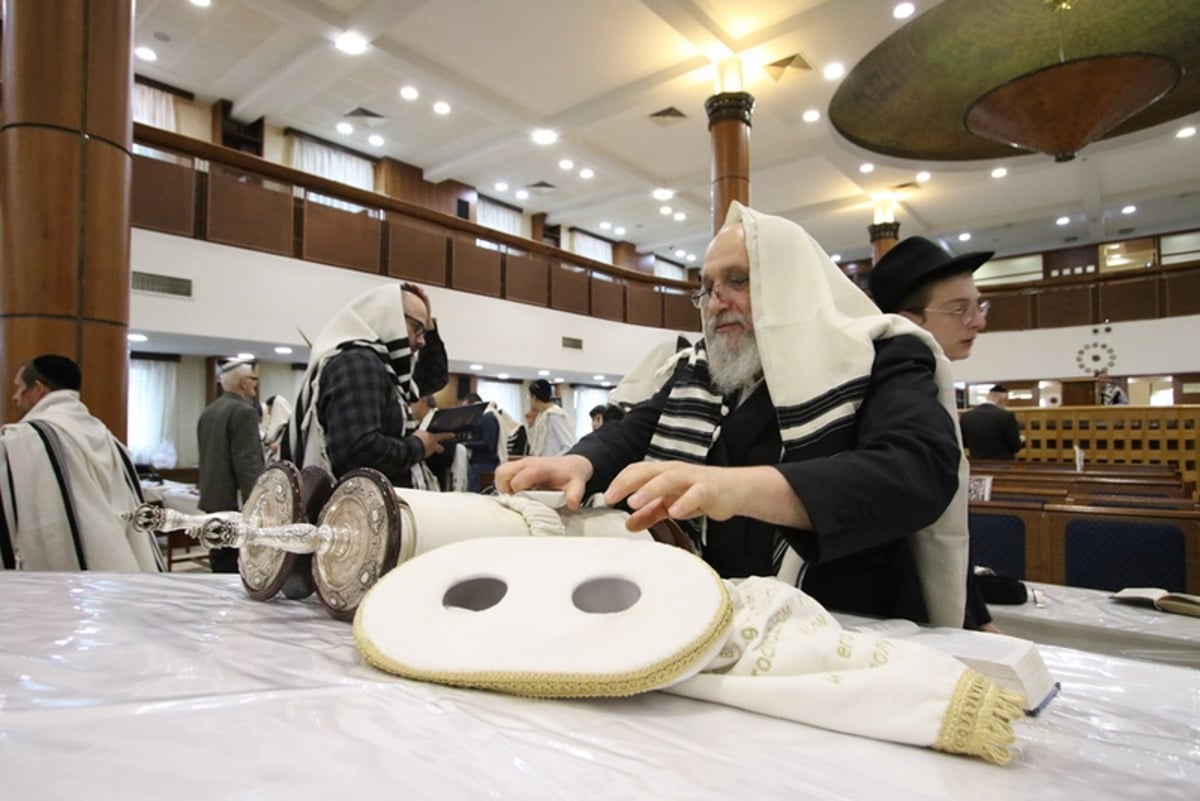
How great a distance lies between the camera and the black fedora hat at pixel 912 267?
5.58 feet

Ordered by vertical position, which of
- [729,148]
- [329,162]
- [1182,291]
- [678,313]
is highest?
[329,162]

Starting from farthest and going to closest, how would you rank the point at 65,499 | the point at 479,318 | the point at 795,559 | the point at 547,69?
the point at 479,318 → the point at 547,69 → the point at 65,499 → the point at 795,559

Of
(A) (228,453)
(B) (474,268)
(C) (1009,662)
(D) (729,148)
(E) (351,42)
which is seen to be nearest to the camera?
(C) (1009,662)

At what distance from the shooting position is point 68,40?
108 inches

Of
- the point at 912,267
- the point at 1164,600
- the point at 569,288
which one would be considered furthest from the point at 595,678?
the point at 569,288

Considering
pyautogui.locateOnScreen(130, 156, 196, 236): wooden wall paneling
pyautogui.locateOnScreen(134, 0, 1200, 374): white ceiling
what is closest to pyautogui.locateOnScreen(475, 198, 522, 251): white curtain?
pyautogui.locateOnScreen(134, 0, 1200, 374): white ceiling

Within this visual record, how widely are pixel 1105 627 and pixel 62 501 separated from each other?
2.91 meters

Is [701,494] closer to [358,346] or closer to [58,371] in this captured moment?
[358,346]

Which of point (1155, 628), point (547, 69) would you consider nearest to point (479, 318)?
point (547, 69)

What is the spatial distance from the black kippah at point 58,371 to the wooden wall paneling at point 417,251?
7.16 metres

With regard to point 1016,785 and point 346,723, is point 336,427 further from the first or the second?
point 1016,785

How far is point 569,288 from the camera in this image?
12.0 meters

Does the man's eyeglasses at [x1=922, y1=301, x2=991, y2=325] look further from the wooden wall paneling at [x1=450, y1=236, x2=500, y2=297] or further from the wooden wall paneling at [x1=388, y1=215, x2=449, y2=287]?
the wooden wall paneling at [x1=450, y1=236, x2=500, y2=297]

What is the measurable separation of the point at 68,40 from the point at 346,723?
3420 mm
